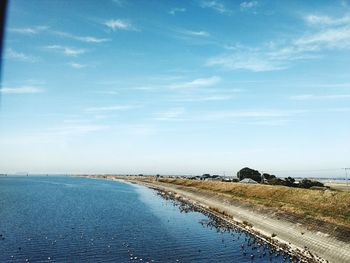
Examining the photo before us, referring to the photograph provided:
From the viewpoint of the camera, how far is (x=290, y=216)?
177ft

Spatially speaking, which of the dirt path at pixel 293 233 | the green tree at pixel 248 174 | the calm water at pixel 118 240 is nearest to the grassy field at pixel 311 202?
the dirt path at pixel 293 233

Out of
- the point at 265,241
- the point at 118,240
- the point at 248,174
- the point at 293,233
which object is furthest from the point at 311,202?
the point at 248,174

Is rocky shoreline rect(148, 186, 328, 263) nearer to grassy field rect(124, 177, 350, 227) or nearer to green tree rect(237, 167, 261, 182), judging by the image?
grassy field rect(124, 177, 350, 227)

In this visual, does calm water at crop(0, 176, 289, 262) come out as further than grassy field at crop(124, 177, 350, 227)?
No

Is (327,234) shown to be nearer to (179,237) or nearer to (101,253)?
(179,237)

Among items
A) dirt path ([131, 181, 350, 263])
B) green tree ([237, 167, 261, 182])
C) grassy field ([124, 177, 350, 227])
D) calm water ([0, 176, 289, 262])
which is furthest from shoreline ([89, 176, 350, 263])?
green tree ([237, 167, 261, 182])

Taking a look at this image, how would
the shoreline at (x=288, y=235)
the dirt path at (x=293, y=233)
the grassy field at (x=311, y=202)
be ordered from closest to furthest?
1. the dirt path at (x=293, y=233)
2. the shoreline at (x=288, y=235)
3. the grassy field at (x=311, y=202)

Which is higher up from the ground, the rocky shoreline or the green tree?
the green tree

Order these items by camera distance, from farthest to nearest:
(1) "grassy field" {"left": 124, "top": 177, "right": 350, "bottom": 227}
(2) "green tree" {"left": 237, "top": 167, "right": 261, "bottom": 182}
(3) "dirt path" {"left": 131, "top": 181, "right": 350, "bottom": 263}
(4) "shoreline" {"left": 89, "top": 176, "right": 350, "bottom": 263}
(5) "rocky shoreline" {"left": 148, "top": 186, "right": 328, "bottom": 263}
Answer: (2) "green tree" {"left": 237, "top": 167, "right": 261, "bottom": 182} < (1) "grassy field" {"left": 124, "top": 177, "right": 350, "bottom": 227} < (5) "rocky shoreline" {"left": 148, "top": 186, "right": 328, "bottom": 263} < (4) "shoreline" {"left": 89, "top": 176, "right": 350, "bottom": 263} < (3) "dirt path" {"left": 131, "top": 181, "right": 350, "bottom": 263}

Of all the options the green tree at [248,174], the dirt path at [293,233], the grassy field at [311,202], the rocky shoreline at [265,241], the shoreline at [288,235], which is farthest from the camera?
the green tree at [248,174]

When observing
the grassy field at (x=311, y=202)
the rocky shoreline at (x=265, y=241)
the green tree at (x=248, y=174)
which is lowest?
the rocky shoreline at (x=265, y=241)

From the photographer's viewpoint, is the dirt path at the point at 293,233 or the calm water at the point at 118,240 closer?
the dirt path at the point at 293,233

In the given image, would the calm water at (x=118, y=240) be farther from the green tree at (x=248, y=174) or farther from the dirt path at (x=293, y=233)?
the green tree at (x=248, y=174)

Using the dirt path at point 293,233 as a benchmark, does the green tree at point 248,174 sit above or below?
above
